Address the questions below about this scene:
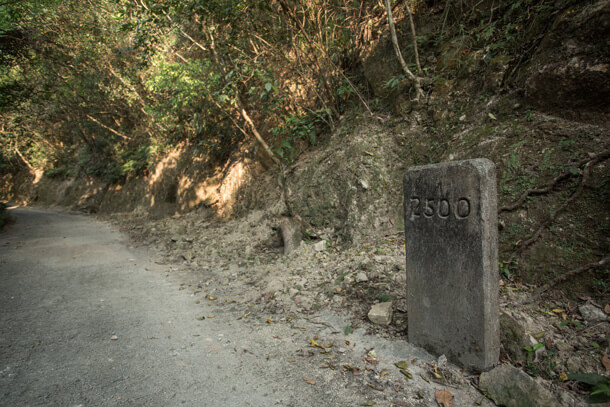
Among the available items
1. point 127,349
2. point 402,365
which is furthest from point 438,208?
point 127,349

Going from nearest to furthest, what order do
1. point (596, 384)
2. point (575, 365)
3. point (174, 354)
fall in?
point (596, 384)
point (575, 365)
point (174, 354)

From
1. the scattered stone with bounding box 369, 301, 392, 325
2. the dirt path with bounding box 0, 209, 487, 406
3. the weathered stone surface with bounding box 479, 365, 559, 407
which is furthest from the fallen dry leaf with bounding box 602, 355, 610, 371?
the scattered stone with bounding box 369, 301, 392, 325

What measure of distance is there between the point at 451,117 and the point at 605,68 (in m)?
1.79

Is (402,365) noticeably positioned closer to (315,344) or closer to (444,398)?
(444,398)

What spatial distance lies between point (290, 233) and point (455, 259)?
3526 mm

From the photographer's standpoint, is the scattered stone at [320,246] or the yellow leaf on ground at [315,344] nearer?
the yellow leaf on ground at [315,344]

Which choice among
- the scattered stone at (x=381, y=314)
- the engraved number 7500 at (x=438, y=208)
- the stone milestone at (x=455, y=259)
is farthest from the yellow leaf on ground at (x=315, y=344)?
the engraved number 7500 at (x=438, y=208)

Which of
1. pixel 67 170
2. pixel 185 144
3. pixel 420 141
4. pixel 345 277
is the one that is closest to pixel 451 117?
pixel 420 141

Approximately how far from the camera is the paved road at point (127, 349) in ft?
7.30

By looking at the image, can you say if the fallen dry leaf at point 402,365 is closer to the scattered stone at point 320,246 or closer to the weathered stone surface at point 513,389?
the weathered stone surface at point 513,389

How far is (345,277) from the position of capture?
3926 millimetres

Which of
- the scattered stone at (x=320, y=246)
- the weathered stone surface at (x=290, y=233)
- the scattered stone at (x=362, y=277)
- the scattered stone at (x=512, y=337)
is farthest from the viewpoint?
the weathered stone surface at (x=290, y=233)

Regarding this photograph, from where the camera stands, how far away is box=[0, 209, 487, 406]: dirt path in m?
2.21

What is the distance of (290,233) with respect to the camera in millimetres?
5574
